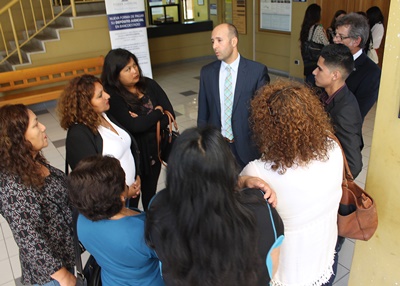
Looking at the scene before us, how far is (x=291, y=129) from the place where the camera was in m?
1.20

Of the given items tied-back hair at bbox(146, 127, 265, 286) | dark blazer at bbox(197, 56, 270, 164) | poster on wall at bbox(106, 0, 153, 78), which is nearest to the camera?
tied-back hair at bbox(146, 127, 265, 286)

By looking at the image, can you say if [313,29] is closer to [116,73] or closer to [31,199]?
[116,73]

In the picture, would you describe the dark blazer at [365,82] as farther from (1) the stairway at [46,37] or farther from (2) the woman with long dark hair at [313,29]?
(1) the stairway at [46,37]

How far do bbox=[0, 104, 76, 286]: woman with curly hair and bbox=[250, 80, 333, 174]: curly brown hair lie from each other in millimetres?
929

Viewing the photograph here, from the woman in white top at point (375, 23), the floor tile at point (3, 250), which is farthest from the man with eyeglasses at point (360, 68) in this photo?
the floor tile at point (3, 250)

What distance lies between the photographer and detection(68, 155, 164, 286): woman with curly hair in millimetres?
1164

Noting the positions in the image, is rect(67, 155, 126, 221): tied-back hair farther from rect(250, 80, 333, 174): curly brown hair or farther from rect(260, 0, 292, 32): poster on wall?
rect(260, 0, 292, 32): poster on wall

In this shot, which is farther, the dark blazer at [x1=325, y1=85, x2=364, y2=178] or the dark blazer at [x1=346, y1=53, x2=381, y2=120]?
the dark blazer at [x1=346, y1=53, x2=381, y2=120]

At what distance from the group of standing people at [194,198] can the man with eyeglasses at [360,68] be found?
0.57 meters

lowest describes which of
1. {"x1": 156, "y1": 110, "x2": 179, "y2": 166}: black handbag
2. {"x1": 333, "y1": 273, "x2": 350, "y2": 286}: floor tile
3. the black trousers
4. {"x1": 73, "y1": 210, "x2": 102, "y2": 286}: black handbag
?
{"x1": 333, "y1": 273, "x2": 350, "y2": 286}: floor tile

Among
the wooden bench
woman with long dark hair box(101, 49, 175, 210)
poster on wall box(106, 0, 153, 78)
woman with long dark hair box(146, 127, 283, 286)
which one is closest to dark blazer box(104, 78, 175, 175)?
woman with long dark hair box(101, 49, 175, 210)

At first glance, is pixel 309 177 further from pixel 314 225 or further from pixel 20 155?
pixel 20 155

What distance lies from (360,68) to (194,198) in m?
2.14

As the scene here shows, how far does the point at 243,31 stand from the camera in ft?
26.7
